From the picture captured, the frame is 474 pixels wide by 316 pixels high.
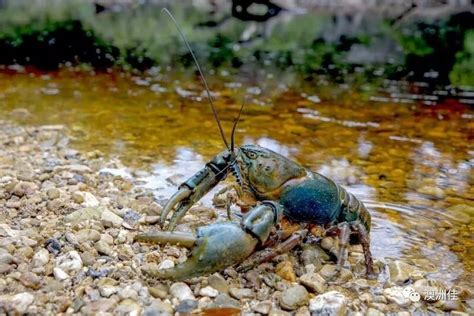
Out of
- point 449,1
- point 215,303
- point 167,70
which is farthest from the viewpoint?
point 449,1

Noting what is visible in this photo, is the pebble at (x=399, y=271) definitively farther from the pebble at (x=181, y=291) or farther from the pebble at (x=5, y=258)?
the pebble at (x=5, y=258)

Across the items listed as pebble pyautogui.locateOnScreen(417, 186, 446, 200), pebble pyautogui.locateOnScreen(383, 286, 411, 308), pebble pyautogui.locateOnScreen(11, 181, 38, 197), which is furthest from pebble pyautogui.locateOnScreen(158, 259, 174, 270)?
pebble pyautogui.locateOnScreen(417, 186, 446, 200)

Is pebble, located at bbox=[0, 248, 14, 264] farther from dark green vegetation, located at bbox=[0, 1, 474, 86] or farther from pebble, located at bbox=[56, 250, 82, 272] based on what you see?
dark green vegetation, located at bbox=[0, 1, 474, 86]

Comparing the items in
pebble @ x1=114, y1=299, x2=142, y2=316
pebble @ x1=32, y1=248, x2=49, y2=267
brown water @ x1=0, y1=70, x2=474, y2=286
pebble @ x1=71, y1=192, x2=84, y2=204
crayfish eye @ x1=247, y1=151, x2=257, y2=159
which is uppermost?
crayfish eye @ x1=247, y1=151, x2=257, y2=159

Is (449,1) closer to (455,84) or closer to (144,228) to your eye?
(455,84)

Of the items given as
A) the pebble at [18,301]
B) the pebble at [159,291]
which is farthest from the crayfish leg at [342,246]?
the pebble at [18,301]

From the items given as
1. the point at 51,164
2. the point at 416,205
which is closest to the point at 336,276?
the point at 416,205
